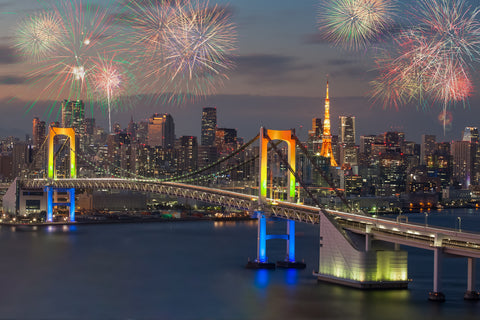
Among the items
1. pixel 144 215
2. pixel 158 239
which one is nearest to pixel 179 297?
pixel 158 239

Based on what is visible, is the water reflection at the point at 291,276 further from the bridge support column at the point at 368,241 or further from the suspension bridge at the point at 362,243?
the bridge support column at the point at 368,241

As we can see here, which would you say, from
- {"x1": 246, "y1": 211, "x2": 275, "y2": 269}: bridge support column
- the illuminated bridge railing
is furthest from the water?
the illuminated bridge railing

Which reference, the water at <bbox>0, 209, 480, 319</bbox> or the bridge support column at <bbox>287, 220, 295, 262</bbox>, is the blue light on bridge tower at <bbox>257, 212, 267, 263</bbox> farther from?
the bridge support column at <bbox>287, 220, 295, 262</bbox>

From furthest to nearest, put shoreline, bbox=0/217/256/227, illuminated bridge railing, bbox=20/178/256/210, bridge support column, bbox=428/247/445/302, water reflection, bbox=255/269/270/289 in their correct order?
shoreline, bbox=0/217/256/227 → illuminated bridge railing, bbox=20/178/256/210 → water reflection, bbox=255/269/270/289 → bridge support column, bbox=428/247/445/302

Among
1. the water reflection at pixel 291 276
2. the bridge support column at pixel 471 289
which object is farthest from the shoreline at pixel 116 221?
the bridge support column at pixel 471 289

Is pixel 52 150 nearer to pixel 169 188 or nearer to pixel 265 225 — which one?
pixel 169 188

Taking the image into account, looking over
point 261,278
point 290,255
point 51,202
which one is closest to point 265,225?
point 290,255

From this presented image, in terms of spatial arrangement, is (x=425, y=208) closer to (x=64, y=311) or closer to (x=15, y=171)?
(x=15, y=171)

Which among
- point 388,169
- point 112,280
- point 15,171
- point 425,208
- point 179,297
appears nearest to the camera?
point 179,297
